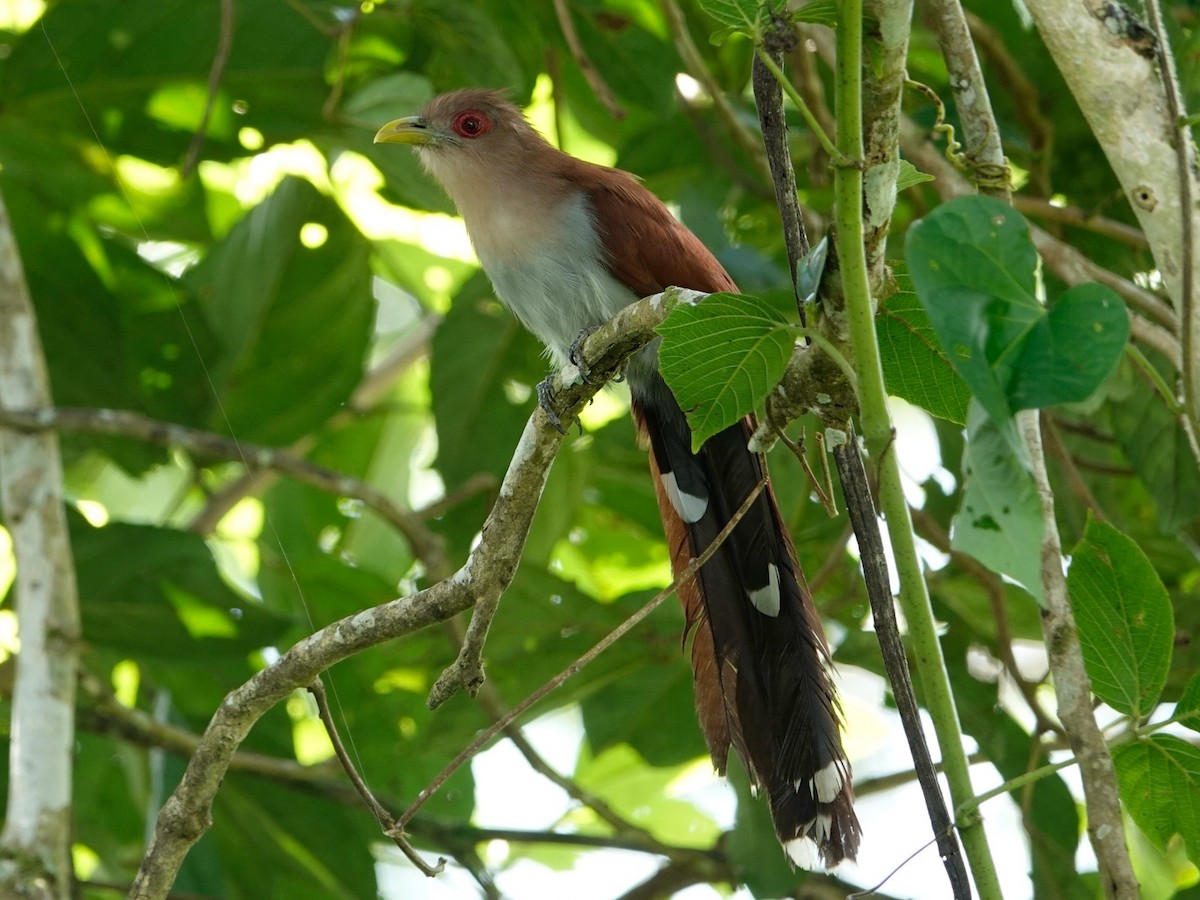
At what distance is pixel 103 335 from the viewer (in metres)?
4.02

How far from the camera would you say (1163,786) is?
5.65 ft

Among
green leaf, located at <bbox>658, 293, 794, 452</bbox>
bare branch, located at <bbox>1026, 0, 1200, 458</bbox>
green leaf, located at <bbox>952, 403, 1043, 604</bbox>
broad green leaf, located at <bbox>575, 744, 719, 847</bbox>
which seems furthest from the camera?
broad green leaf, located at <bbox>575, 744, 719, 847</bbox>

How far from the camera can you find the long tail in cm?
225

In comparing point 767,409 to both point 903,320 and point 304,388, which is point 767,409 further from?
point 304,388

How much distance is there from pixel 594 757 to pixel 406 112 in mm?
2077

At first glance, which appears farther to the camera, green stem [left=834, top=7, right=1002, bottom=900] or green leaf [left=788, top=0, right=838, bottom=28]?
green leaf [left=788, top=0, right=838, bottom=28]

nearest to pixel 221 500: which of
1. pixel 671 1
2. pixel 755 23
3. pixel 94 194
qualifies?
pixel 94 194

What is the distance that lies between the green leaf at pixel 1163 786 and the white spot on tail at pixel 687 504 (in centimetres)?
125

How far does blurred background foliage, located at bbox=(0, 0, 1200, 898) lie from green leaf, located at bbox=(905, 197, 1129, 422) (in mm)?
2060

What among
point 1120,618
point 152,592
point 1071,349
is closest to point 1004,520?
point 1071,349

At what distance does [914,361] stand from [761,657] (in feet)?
3.17

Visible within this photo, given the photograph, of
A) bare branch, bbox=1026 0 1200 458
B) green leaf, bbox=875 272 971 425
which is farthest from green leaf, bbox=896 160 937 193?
bare branch, bbox=1026 0 1200 458

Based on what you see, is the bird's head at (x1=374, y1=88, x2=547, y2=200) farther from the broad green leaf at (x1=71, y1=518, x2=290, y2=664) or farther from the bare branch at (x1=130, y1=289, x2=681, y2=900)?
the bare branch at (x1=130, y1=289, x2=681, y2=900)

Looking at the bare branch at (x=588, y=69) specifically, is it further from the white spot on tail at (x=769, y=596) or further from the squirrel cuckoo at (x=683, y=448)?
the white spot on tail at (x=769, y=596)
